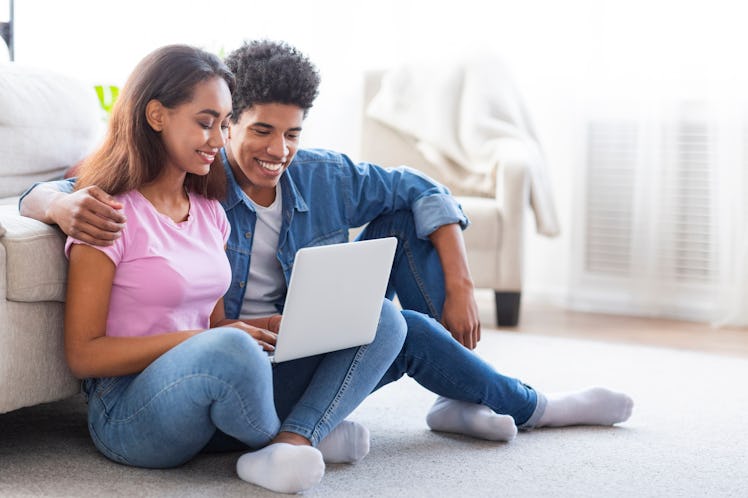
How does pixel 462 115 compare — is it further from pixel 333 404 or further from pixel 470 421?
pixel 333 404

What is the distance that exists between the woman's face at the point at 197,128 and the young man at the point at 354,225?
149 mm

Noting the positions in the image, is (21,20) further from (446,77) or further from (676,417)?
(676,417)

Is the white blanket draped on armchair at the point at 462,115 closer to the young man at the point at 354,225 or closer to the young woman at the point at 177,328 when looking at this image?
the young man at the point at 354,225

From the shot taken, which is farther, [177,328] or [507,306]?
[507,306]

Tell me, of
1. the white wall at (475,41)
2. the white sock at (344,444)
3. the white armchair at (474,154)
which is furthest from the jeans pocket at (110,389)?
the white wall at (475,41)

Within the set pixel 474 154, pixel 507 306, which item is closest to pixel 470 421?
pixel 507 306

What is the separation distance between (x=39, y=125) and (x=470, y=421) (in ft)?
3.68

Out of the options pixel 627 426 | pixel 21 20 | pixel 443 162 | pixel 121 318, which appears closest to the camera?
pixel 121 318

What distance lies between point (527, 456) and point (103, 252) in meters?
0.78

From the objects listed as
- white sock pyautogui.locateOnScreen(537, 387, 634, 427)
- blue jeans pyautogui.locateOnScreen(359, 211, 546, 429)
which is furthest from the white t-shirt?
white sock pyautogui.locateOnScreen(537, 387, 634, 427)

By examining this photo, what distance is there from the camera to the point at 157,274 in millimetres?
1477

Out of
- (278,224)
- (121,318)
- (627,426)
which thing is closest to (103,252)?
(121,318)

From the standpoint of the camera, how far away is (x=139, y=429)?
4.74 feet

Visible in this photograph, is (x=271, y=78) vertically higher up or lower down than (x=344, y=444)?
higher up
